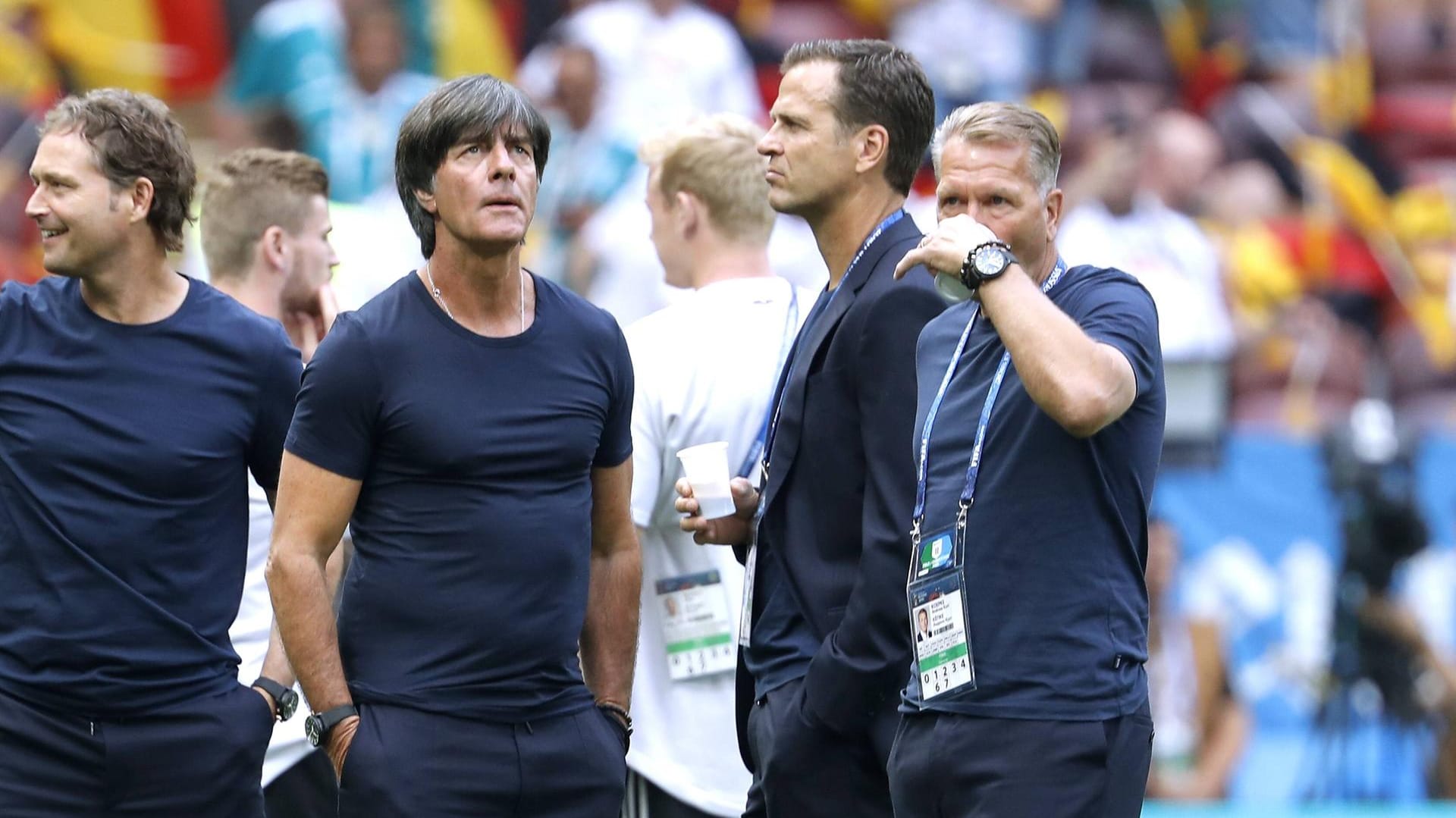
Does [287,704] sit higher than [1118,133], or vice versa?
[1118,133]

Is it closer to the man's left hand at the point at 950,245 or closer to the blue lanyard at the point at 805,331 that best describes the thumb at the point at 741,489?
the blue lanyard at the point at 805,331

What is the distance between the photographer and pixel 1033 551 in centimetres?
313

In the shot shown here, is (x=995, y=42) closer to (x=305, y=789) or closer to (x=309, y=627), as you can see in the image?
(x=305, y=789)

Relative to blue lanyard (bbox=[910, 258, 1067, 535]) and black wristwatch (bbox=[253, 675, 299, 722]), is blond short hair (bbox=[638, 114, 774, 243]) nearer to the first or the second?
blue lanyard (bbox=[910, 258, 1067, 535])

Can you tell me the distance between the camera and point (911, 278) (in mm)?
3619

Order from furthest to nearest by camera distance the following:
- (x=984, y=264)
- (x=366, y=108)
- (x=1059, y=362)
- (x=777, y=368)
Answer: (x=366, y=108) → (x=777, y=368) → (x=984, y=264) → (x=1059, y=362)

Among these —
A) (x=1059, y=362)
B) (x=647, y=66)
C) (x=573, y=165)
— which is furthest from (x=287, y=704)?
(x=647, y=66)

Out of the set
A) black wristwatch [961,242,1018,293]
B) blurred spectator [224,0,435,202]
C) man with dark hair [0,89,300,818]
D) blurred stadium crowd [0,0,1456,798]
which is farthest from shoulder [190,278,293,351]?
blurred spectator [224,0,435,202]

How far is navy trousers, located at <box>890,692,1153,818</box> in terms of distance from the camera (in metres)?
3.05

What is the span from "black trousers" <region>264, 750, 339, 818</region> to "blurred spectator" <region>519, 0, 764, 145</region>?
20.3 feet

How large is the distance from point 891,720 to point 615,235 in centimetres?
629

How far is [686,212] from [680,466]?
0.60 meters

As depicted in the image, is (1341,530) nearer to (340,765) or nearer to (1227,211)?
(1227,211)

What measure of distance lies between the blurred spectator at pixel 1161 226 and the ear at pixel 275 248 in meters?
6.01
